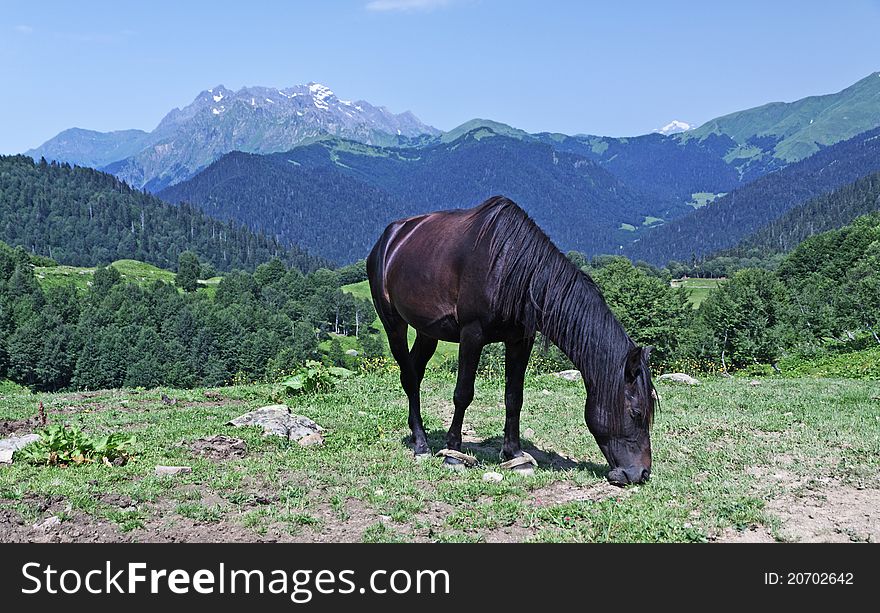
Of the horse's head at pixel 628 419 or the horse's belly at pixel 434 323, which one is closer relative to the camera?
the horse's head at pixel 628 419

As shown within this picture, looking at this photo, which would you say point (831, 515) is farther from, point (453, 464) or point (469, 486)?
point (453, 464)

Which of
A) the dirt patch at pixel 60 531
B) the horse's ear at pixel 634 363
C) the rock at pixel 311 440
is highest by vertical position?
the horse's ear at pixel 634 363

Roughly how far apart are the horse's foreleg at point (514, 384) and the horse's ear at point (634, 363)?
4.93ft

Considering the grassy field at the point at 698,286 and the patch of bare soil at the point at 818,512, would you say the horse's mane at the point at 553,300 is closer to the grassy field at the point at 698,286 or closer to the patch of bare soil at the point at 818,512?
the patch of bare soil at the point at 818,512

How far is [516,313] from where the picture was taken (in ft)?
26.4

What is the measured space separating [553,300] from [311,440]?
177 inches

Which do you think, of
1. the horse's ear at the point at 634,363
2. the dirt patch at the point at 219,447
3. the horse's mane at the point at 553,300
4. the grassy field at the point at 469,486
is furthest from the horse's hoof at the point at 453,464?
the dirt patch at the point at 219,447

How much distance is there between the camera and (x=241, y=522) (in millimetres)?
6367

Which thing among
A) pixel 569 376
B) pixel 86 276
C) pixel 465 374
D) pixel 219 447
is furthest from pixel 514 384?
pixel 86 276

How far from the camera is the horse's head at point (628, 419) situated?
7.36 meters

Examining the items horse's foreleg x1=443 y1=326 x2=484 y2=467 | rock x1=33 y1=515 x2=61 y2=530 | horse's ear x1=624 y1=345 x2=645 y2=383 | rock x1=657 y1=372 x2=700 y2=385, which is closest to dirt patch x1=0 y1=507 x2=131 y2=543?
rock x1=33 y1=515 x2=61 y2=530

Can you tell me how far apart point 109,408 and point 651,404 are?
10932 mm

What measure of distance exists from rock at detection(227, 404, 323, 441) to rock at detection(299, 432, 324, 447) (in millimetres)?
159
